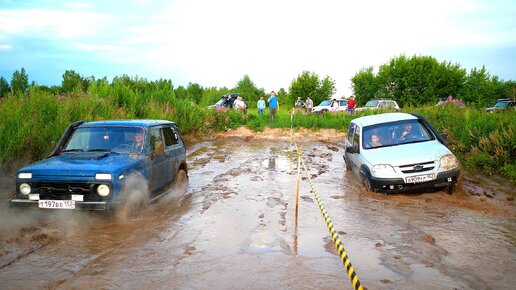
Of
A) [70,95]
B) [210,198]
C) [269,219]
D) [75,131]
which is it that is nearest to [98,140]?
[75,131]

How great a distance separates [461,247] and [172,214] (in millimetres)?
4678

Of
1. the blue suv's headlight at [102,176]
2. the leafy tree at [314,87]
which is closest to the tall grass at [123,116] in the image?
the blue suv's headlight at [102,176]

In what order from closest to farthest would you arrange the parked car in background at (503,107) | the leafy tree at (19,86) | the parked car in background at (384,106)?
the leafy tree at (19,86) < the parked car in background at (503,107) < the parked car in background at (384,106)

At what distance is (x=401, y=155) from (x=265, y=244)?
432 centimetres

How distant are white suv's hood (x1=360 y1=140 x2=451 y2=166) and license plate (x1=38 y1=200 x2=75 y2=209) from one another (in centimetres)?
581

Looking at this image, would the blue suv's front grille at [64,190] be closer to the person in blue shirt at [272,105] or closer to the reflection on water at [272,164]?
the reflection on water at [272,164]

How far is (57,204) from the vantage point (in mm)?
6602

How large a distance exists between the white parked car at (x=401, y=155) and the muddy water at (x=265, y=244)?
1.36 ft

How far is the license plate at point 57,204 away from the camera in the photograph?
6578 mm

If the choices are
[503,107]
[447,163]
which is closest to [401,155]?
[447,163]

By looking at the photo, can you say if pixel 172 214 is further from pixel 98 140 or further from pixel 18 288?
pixel 18 288

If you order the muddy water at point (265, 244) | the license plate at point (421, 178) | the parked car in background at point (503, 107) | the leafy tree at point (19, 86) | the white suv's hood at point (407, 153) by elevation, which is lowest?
the muddy water at point (265, 244)

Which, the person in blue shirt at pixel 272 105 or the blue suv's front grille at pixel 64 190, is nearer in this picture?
the blue suv's front grille at pixel 64 190

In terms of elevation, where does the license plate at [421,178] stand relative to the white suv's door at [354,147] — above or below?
below
